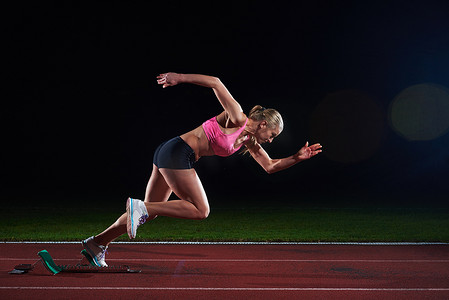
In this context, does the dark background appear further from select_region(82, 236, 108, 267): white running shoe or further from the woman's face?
the woman's face

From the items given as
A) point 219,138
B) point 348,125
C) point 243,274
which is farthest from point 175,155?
point 348,125

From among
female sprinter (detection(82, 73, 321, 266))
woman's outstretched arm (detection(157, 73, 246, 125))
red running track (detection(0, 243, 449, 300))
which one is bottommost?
red running track (detection(0, 243, 449, 300))

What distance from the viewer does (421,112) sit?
26359mm

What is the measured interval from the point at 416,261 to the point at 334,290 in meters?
2.07

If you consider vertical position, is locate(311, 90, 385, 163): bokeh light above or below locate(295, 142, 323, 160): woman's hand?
above

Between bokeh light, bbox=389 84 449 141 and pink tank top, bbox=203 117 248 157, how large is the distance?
22608 mm

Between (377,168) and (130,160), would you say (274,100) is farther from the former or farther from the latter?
(130,160)

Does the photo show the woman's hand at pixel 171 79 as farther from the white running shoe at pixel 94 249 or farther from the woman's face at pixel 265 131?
the white running shoe at pixel 94 249

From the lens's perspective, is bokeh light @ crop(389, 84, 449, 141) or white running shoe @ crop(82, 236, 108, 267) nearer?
white running shoe @ crop(82, 236, 108, 267)

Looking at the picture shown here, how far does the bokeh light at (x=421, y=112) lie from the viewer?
25891mm

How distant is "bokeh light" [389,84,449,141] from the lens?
2589cm

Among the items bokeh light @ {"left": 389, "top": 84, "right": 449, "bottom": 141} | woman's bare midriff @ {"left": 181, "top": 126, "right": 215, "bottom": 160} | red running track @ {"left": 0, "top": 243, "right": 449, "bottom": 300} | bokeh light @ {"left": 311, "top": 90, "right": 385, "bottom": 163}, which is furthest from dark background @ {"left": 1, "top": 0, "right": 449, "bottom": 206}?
woman's bare midriff @ {"left": 181, "top": 126, "right": 215, "bottom": 160}

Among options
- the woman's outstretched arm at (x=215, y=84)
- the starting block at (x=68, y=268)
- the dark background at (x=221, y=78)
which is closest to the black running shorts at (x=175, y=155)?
the woman's outstretched arm at (x=215, y=84)

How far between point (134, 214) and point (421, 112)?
24.3 m
